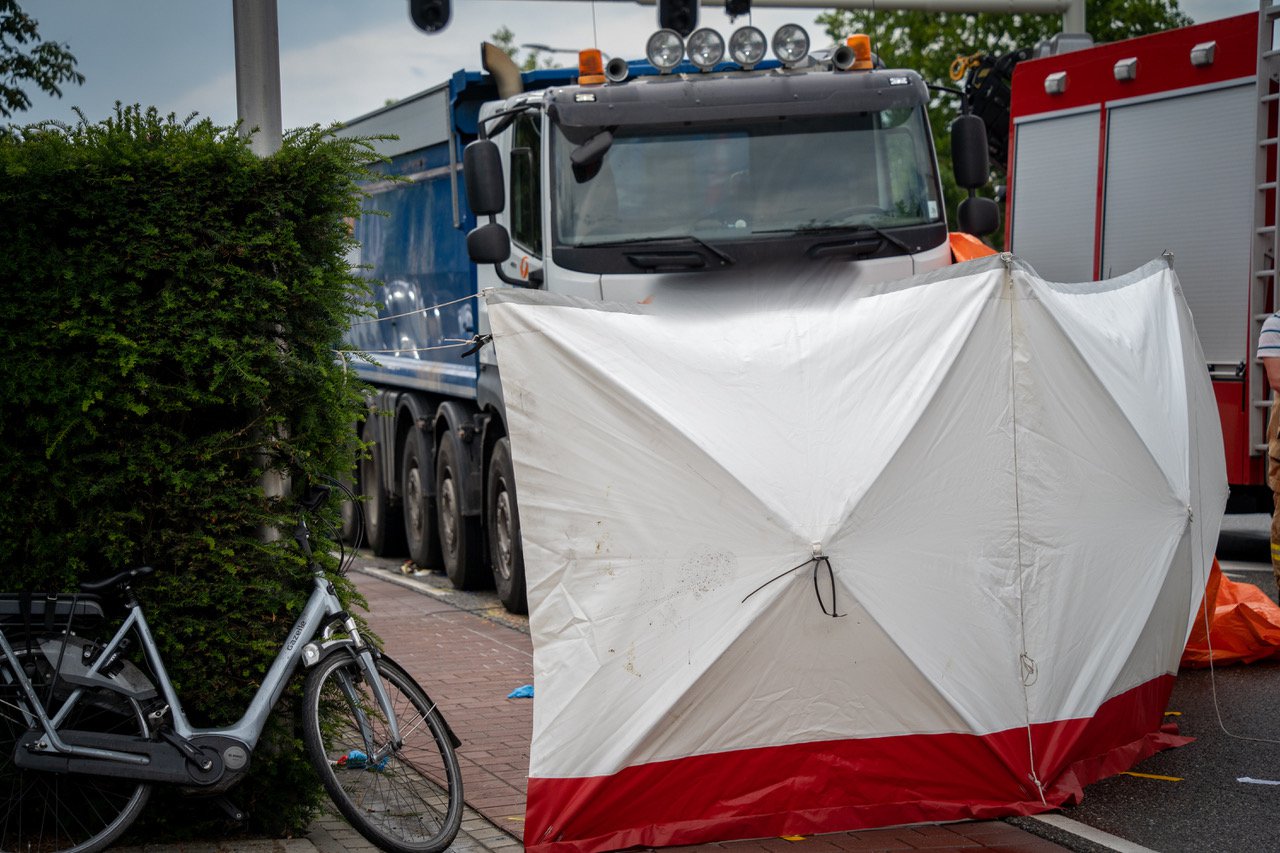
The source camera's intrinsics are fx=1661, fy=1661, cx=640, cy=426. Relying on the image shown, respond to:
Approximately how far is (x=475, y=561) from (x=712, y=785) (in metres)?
7.02

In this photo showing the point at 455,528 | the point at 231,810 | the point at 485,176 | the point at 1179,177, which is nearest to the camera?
the point at 231,810

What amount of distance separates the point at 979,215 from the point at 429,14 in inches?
332

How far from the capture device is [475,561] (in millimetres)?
12336

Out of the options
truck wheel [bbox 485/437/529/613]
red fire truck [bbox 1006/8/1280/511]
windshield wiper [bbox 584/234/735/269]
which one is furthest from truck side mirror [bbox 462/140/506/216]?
red fire truck [bbox 1006/8/1280/511]

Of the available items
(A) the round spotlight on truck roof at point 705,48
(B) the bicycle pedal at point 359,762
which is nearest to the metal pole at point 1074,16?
(A) the round spotlight on truck roof at point 705,48

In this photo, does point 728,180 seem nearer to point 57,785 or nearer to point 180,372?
point 180,372

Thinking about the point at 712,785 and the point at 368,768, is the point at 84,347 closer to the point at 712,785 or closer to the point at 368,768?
the point at 368,768

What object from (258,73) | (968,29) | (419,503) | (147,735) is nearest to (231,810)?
(147,735)

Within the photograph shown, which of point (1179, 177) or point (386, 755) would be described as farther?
point (1179, 177)

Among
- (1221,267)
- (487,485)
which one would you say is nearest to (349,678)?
(487,485)

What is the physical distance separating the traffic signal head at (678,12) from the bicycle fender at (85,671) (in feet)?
43.5

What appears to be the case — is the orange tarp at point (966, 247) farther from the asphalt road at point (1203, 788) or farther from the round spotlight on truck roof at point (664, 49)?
the asphalt road at point (1203, 788)

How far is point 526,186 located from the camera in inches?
375

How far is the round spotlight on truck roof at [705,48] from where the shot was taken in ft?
31.1
